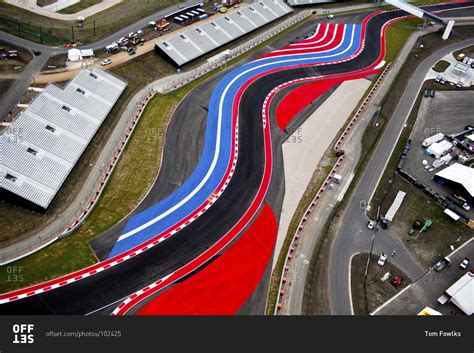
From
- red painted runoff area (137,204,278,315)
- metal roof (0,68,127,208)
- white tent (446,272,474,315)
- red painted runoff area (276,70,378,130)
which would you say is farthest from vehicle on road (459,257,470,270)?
metal roof (0,68,127,208)

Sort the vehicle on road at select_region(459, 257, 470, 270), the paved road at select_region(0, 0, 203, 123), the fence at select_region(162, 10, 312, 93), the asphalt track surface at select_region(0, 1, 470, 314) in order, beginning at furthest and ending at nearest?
the fence at select_region(162, 10, 312, 93) → the paved road at select_region(0, 0, 203, 123) → the vehicle on road at select_region(459, 257, 470, 270) → the asphalt track surface at select_region(0, 1, 470, 314)

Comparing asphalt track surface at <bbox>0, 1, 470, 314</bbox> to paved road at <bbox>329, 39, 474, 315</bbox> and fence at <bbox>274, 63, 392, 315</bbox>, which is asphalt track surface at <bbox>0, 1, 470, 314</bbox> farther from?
paved road at <bbox>329, 39, 474, 315</bbox>

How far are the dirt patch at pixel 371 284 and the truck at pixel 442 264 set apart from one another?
4965 millimetres

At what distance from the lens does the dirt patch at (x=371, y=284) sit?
2211 inches

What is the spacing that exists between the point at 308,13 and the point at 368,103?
154 ft

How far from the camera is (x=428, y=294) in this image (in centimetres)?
5831

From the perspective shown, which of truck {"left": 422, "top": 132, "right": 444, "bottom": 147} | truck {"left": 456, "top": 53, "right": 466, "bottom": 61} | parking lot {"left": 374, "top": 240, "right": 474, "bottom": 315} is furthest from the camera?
truck {"left": 456, "top": 53, "right": 466, "bottom": 61}

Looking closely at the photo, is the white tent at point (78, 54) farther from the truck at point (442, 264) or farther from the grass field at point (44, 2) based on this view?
the truck at point (442, 264)

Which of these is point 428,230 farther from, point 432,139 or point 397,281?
point 432,139

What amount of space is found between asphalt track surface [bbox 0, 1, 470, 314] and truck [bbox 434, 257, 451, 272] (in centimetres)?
2797

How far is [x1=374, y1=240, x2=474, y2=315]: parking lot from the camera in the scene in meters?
56.0

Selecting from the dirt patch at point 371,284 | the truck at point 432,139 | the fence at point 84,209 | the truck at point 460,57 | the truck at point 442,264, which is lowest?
the fence at point 84,209

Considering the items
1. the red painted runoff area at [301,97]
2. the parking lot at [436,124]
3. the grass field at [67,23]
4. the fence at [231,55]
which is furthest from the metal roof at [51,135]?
the parking lot at [436,124]

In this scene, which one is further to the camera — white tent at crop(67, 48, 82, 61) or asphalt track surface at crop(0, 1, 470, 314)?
white tent at crop(67, 48, 82, 61)
